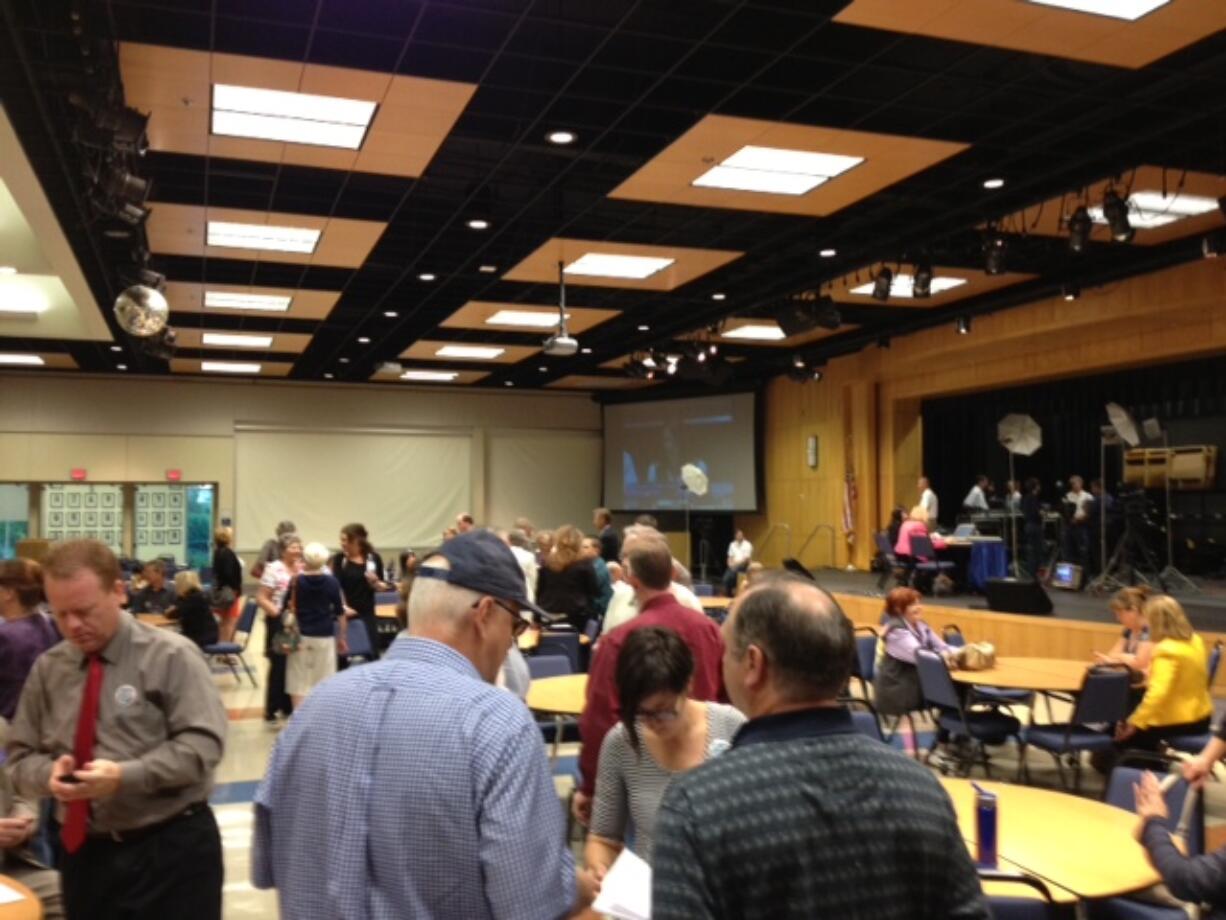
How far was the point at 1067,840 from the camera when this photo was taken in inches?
132

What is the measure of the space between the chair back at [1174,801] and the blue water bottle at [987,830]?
55cm

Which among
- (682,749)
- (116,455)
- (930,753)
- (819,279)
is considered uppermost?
(819,279)

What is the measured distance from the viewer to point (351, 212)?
9742mm

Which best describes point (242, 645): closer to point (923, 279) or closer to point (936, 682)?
point (936, 682)

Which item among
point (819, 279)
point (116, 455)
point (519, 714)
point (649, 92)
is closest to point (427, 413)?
point (116, 455)

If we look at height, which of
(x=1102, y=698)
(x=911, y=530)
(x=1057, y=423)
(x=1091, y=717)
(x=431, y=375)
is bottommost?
(x=1091, y=717)

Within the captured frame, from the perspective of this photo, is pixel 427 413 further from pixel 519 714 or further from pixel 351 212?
pixel 519 714

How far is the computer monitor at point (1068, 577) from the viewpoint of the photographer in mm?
14352

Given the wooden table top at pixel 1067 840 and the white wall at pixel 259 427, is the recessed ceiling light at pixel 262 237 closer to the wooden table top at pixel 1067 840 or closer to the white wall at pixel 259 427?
the wooden table top at pixel 1067 840

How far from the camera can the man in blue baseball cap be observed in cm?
153

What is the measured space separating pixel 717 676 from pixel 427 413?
754 inches

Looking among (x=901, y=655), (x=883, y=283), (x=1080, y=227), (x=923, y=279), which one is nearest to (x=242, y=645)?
(x=901, y=655)

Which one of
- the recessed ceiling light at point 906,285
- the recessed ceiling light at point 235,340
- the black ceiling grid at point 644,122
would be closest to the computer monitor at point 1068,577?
the black ceiling grid at point 644,122

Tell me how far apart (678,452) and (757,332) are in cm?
489
